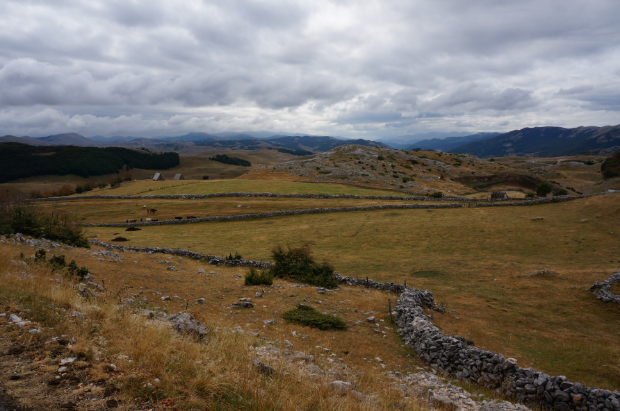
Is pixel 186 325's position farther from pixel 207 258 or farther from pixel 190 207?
pixel 190 207

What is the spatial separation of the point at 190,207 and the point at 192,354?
45835 millimetres

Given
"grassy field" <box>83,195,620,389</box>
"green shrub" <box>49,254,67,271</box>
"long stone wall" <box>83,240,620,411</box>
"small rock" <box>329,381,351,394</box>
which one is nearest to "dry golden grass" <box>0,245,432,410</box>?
"small rock" <box>329,381,351,394</box>

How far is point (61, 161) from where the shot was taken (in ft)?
491

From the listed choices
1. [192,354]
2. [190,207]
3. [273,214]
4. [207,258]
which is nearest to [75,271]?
[192,354]

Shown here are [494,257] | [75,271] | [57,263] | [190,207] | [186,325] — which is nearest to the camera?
[186,325]

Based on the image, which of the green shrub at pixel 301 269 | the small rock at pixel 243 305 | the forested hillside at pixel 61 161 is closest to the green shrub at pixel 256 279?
the green shrub at pixel 301 269

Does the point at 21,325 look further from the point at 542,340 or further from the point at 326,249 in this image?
the point at 326,249

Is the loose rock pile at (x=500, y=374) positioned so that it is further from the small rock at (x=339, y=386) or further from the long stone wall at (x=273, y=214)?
the long stone wall at (x=273, y=214)

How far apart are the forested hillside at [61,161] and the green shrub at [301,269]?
163116 millimetres

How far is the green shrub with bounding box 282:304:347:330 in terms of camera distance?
40.2 ft

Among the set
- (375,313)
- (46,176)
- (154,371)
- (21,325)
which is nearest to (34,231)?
(21,325)

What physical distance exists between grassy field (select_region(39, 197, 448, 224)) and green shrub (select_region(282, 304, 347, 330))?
32168 millimetres

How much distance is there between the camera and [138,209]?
49406 mm

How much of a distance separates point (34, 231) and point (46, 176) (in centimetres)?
15889
